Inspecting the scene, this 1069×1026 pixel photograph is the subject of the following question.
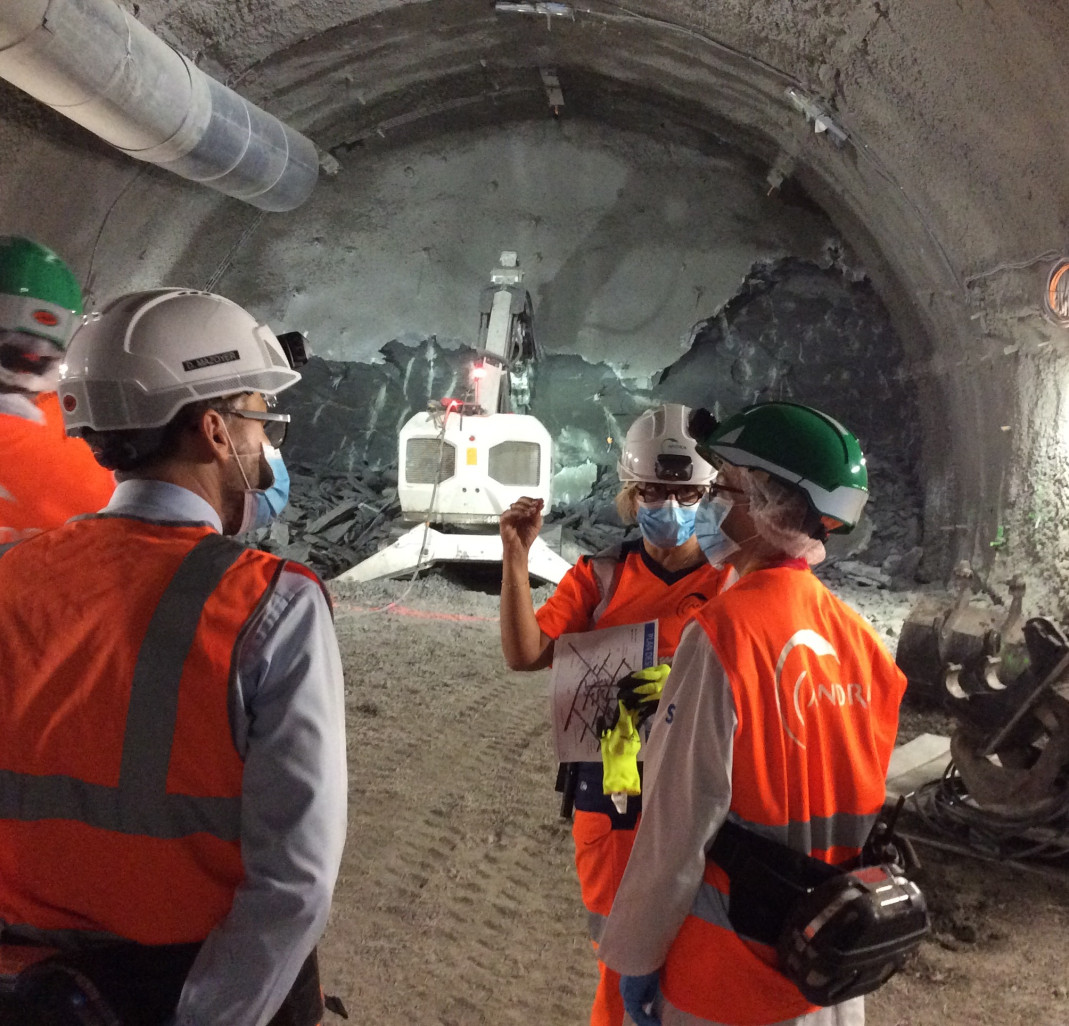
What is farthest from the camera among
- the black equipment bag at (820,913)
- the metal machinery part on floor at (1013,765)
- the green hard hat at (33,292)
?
the metal machinery part on floor at (1013,765)

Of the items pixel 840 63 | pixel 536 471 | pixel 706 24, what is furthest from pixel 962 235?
pixel 536 471

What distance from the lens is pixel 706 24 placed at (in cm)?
688

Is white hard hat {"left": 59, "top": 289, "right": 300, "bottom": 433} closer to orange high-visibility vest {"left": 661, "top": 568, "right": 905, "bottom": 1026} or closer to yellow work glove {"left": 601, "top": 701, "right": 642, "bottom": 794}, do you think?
orange high-visibility vest {"left": 661, "top": 568, "right": 905, "bottom": 1026}

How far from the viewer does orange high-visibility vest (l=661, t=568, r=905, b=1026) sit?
1323 mm

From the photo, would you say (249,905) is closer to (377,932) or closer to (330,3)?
(377,932)

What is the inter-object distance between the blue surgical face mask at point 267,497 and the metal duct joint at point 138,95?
420 cm

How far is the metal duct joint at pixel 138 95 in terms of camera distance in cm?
429

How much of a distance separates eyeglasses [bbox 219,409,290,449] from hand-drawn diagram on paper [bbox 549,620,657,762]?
102 centimetres

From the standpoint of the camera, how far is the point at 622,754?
74.9 inches

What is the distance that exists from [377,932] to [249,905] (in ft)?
6.75

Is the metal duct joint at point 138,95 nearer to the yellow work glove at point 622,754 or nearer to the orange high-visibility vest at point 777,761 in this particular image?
the yellow work glove at point 622,754

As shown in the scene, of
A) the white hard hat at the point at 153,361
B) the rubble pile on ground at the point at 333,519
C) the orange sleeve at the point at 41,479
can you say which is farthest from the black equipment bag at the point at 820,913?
the rubble pile on ground at the point at 333,519

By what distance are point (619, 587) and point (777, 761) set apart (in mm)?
976

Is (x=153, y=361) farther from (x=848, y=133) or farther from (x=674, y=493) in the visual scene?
(x=848, y=133)
